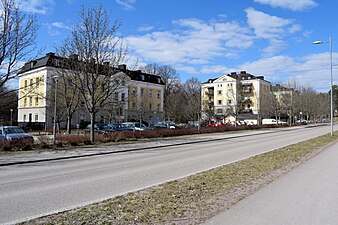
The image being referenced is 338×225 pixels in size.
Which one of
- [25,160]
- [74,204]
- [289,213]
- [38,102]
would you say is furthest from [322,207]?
[38,102]

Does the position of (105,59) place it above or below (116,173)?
above

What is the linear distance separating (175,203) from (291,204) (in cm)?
231

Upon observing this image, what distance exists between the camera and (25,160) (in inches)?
559

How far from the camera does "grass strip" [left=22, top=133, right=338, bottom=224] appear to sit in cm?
517

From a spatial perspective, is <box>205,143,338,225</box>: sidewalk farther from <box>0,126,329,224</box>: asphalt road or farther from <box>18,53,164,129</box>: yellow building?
<box>18,53,164,129</box>: yellow building

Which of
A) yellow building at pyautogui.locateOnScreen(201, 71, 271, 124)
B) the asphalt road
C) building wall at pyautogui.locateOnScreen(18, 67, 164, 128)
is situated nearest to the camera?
the asphalt road

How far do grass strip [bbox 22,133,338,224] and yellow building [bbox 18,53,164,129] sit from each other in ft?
66.0

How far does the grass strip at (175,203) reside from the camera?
5172 mm

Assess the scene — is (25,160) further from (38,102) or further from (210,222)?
(38,102)

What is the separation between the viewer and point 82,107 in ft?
113

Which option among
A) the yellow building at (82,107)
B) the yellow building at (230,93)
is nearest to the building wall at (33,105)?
the yellow building at (82,107)

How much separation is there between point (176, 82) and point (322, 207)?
94259 mm

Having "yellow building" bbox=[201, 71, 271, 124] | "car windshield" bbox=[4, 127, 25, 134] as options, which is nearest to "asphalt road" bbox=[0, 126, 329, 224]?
"car windshield" bbox=[4, 127, 25, 134]

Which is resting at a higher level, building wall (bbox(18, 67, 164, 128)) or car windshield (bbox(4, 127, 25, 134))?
building wall (bbox(18, 67, 164, 128))
